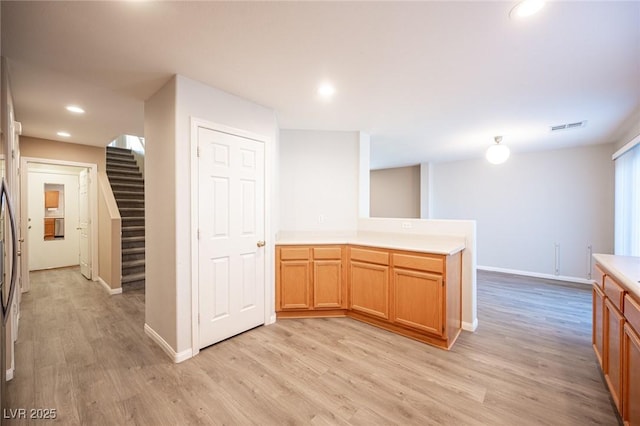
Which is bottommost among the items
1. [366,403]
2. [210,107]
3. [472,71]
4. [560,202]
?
[366,403]

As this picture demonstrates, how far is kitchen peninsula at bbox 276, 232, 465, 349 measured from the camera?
2.50m

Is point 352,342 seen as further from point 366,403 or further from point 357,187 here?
point 357,187

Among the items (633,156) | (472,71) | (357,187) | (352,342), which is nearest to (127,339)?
(352,342)

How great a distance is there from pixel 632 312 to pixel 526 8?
1739 mm

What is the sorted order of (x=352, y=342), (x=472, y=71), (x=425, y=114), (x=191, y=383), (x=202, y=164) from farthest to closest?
(x=425, y=114)
(x=352, y=342)
(x=202, y=164)
(x=472, y=71)
(x=191, y=383)

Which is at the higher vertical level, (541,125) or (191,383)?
(541,125)

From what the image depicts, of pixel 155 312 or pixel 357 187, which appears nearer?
pixel 155 312

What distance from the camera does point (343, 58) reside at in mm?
1956

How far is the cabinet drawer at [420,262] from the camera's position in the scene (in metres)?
2.46

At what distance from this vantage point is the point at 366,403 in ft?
5.81

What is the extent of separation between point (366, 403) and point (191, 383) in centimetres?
128

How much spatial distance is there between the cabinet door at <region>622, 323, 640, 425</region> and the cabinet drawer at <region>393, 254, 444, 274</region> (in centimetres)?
115

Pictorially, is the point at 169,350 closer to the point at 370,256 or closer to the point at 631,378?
the point at 370,256

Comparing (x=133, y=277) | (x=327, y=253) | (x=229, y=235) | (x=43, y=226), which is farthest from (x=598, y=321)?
(x=43, y=226)
